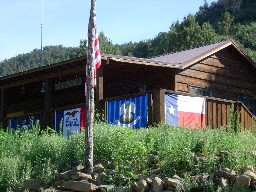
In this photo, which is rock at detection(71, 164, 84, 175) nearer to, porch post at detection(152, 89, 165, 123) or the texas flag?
porch post at detection(152, 89, 165, 123)

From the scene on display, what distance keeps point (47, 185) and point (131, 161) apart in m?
1.79

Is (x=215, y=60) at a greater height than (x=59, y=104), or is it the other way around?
(x=215, y=60)

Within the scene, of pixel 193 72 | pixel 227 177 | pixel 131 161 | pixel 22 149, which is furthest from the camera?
pixel 193 72

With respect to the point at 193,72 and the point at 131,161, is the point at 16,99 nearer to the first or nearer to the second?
the point at 193,72

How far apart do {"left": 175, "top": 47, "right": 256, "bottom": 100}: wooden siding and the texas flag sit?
15.1 ft

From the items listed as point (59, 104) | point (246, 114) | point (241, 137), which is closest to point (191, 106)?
point (246, 114)

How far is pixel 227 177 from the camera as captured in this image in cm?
895

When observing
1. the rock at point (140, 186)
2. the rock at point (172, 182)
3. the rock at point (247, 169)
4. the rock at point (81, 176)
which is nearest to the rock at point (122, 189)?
the rock at point (140, 186)

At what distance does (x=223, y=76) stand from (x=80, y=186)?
1451 cm

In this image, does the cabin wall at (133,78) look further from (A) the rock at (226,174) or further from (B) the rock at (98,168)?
(A) the rock at (226,174)

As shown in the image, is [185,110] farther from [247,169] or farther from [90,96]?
[247,169]

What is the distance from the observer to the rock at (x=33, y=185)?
34.1ft

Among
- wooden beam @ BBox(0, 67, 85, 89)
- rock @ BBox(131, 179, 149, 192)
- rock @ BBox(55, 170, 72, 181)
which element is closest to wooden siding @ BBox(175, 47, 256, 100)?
wooden beam @ BBox(0, 67, 85, 89)

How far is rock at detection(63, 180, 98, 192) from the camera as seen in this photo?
9.70 m
